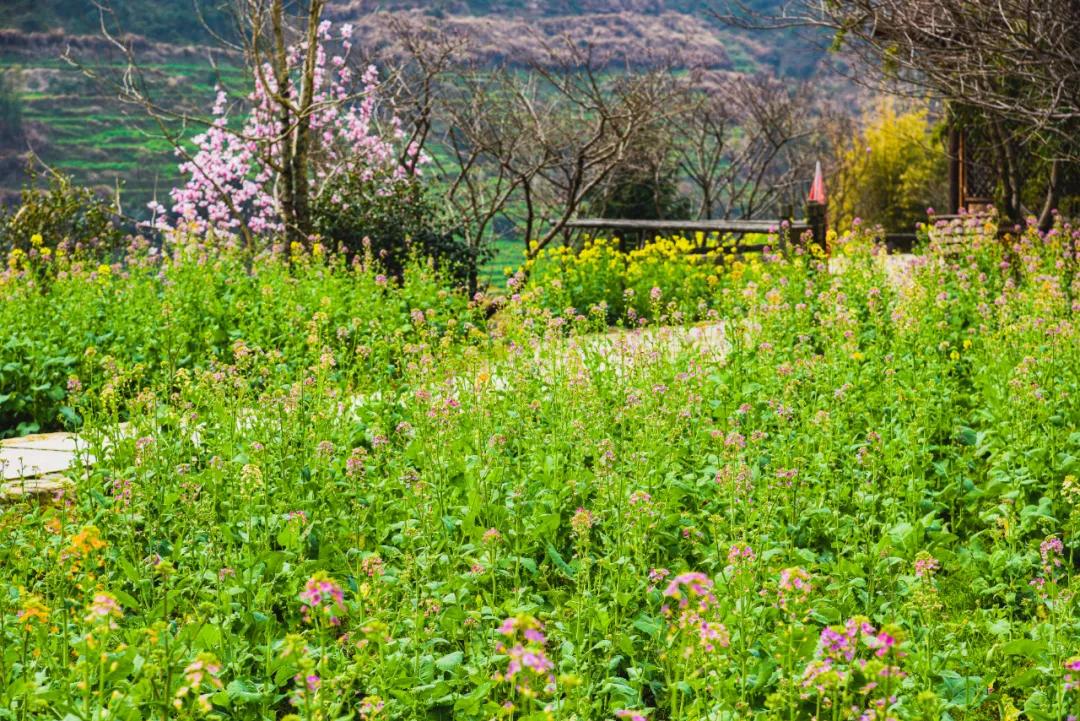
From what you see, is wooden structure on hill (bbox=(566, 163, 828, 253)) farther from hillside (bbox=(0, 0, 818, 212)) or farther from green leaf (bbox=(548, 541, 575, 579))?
hillside (bbox=(0, 0, 818, 212))

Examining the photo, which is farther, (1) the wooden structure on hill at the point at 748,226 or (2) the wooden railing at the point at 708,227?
(2) the wooden railing at the point at 708,227

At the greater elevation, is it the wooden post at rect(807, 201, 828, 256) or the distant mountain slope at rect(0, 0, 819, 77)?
the distant mountain slope at rect(0, 0, 819, 77)

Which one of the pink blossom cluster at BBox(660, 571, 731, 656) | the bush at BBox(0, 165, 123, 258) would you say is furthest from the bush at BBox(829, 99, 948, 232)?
the pink blossom cluster at BBox(660, 571, 731, 656)

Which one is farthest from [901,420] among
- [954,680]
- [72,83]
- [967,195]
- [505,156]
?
[72,83]

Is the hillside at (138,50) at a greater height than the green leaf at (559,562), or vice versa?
the hillside at (138,50)

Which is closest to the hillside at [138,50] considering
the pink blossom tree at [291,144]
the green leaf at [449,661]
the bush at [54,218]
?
the pink blossom tree at [291,144]

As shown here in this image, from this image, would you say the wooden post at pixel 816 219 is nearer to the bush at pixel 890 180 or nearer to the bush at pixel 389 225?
the bush at pixel 389 225

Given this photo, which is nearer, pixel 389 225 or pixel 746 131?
pixel 389 225

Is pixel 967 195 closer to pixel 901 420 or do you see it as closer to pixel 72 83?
pixel 901 420

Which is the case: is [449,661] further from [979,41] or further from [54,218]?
[54,218]

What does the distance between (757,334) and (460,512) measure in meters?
3.01

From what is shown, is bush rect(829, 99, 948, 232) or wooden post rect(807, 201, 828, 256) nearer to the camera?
wooden post rect(807, 201, 828, 256)

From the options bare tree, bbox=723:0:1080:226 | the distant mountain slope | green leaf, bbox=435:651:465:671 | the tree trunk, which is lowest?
green leaf, bbox=435:651:465:671

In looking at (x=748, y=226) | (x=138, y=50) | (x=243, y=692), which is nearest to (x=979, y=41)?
(x=748, y=226)
